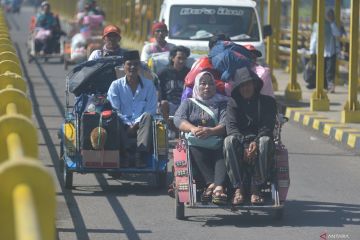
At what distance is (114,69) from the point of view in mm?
13031

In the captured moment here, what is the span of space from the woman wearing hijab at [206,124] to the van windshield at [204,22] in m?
9.50

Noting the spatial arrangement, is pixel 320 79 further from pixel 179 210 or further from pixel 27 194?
pixel 27 194

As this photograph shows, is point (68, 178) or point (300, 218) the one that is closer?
point (300, 218)

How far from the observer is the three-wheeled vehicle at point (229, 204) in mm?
10180

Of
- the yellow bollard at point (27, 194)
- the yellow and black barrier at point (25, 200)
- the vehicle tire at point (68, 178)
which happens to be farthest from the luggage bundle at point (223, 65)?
the yellow bollard at point (27, 194)

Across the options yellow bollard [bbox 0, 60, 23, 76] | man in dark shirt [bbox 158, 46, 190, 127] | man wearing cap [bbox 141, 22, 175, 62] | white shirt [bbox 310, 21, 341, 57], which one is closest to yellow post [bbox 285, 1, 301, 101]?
white shirt [bbox 310, 21, 341, 57]

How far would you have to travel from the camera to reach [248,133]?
10664 millimetres

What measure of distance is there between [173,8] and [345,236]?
11746 millimetres

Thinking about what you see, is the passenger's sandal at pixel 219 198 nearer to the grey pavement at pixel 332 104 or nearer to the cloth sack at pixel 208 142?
the cloth sack at pixel 208 142

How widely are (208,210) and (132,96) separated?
6.67ft

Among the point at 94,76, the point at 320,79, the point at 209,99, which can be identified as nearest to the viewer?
the point at 209,99

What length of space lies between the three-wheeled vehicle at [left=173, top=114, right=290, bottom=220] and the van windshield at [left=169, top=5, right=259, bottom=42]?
10119 millimetres

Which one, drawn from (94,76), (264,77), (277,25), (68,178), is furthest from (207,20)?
(68,178)

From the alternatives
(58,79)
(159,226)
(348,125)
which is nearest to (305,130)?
(348,125)
